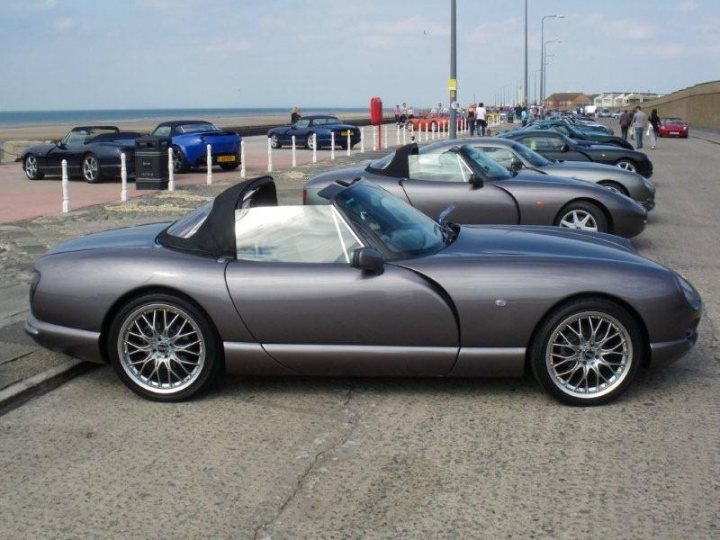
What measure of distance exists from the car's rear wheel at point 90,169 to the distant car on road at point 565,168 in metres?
11.7

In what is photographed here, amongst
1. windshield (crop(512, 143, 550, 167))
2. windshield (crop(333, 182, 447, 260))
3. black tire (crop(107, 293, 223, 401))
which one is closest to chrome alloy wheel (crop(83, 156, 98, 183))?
windshield (crop(512, 143, 550, 167))

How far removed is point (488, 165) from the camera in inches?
400

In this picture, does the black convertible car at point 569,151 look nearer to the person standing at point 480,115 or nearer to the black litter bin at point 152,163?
the black litter bin at point 152,163

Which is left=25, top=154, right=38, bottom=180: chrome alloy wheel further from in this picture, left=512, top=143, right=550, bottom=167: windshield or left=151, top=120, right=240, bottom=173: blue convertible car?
left=512, top=143, right=550, bottom=167: windshield

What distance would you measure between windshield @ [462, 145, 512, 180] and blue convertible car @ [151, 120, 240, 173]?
13724 millimetres

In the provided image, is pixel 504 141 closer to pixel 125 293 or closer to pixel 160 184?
pixel 125 293

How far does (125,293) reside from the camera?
5199 mm

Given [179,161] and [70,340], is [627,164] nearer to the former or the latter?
[179,161]

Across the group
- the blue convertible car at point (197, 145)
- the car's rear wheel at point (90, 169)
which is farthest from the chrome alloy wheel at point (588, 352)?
the blue convertible car at point (197, 145)

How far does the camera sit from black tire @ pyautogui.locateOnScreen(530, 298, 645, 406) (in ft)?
16.2

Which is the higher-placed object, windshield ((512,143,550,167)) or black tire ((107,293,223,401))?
windshield ((512,143,550,167))

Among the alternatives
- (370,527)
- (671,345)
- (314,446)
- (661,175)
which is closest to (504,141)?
(671,345)

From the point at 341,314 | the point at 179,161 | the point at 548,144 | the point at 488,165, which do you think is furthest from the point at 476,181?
the point at 179,161

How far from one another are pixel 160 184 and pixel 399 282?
1458 centimetres
